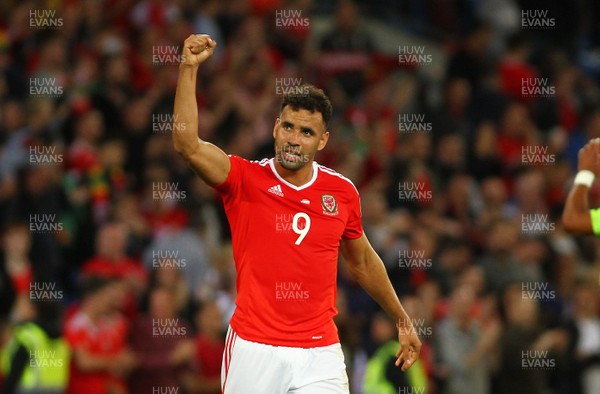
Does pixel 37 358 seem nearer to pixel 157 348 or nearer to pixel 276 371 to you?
pixel 157 348

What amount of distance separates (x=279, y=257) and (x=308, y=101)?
3.06ft

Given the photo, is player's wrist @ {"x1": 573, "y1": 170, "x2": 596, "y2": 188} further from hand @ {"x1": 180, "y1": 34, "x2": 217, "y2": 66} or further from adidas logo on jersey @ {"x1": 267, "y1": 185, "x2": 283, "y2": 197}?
hand @ {"x1": 180, "y1": 34, "x2": 217, "y2": 66}

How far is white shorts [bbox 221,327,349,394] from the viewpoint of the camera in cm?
679

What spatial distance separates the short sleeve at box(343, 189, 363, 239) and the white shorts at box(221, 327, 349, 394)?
2.68 feet

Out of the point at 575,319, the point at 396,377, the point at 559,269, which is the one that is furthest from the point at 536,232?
the point at 396,377

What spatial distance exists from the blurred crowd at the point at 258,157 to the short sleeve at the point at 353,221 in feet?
11.5

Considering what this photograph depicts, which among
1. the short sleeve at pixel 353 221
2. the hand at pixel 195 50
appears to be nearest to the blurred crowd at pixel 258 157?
the short sleeve at pixel 353 221

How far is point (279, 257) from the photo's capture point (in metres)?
6.91

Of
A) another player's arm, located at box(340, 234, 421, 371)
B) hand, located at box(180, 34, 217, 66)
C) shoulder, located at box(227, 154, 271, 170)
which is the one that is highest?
hand, located at box(180, 34, 217, 66)

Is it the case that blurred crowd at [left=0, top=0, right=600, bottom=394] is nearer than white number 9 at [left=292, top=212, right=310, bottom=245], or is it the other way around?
white number 9 at [left=292, top=212, right=310, bottom=245]

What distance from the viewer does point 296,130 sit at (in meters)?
6.96

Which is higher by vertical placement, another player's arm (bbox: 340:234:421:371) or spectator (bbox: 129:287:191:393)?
another player's arm (bbox: 340:234:421:371)

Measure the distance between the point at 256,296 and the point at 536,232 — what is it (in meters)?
8.25

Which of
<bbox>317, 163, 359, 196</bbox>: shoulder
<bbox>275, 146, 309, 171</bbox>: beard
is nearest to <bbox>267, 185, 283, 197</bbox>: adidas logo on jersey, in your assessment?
<bbox>275, 146, 309, 171</bbox>: beard
